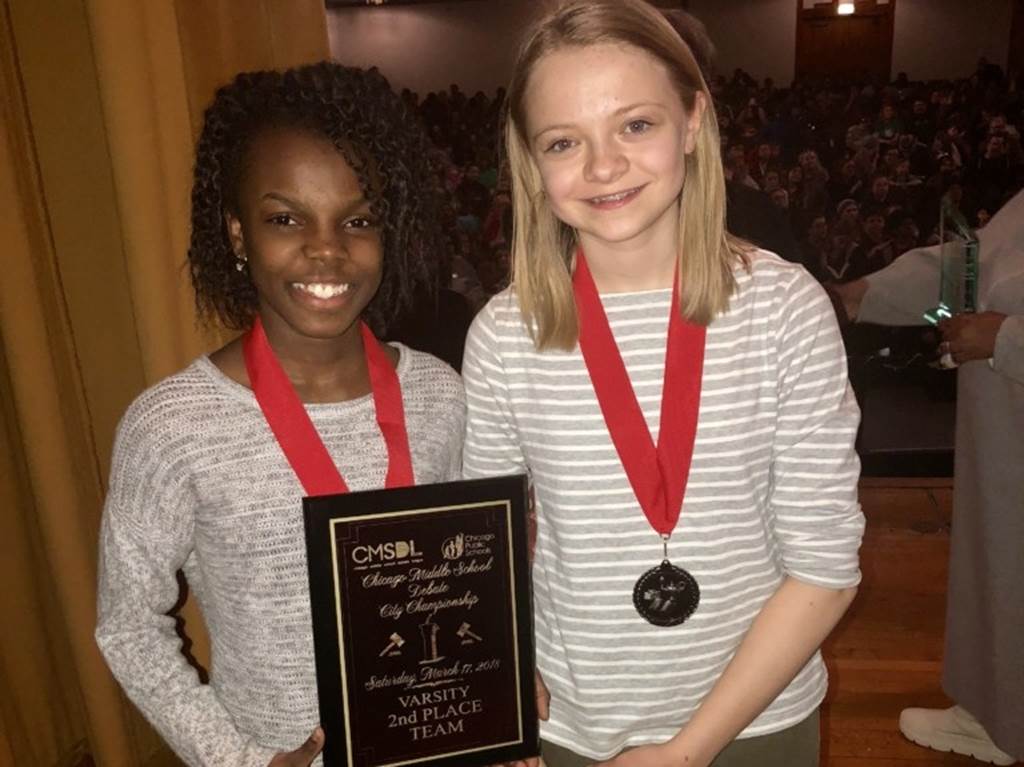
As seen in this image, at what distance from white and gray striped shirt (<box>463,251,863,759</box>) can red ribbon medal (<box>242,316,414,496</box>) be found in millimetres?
147

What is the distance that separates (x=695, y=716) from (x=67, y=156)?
1905 millimetres

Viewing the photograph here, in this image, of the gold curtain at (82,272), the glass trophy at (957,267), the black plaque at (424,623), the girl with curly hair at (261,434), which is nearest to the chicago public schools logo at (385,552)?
the black plaque at (424,623)

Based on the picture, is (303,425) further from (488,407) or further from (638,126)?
(638,126)

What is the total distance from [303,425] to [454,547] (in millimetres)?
293

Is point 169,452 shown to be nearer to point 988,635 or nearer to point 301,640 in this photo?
point 301,640

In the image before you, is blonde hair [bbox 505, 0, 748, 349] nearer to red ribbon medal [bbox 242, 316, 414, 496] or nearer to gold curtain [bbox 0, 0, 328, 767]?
red ribbon medal [bbox 242, 316, 414, 496]

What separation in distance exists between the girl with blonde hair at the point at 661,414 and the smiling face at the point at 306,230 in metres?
0.23

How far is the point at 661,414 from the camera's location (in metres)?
1.32

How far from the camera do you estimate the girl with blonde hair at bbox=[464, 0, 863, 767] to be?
1.28 metres

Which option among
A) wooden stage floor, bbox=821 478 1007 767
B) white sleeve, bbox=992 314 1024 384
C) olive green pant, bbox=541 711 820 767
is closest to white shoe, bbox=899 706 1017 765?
wooden stage floor, bbox=821 478 1007 767

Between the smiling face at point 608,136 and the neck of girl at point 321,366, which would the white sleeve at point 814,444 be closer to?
the smiling face at point 608,136

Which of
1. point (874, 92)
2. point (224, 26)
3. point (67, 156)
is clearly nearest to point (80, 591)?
point (67, 156)

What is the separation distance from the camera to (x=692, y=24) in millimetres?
1821

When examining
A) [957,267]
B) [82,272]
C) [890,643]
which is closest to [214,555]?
[82,272]
